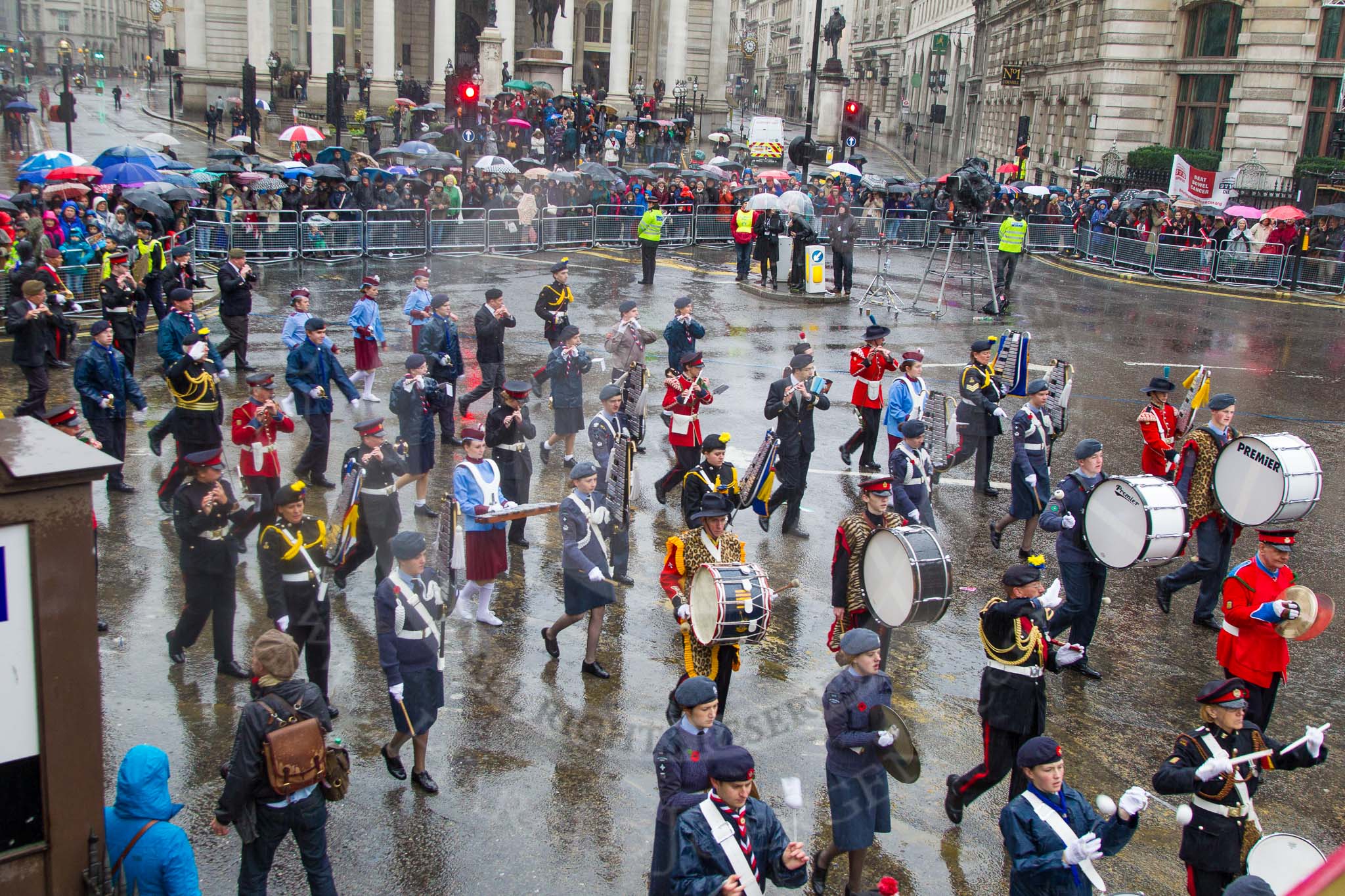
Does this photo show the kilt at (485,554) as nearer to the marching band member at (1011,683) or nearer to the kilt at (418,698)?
the kilt at (418,698)

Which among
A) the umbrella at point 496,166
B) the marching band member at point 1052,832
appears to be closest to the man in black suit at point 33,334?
the marching band member at point 1052,832

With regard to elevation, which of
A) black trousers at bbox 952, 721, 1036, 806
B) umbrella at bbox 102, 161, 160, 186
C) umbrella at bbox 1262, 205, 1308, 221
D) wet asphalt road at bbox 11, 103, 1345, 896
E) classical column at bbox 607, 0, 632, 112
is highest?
classical column at bbox 607, 0, 632, 112

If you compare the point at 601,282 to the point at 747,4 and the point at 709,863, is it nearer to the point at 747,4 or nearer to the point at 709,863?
the point at 709,863

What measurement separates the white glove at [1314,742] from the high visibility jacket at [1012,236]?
1972cm

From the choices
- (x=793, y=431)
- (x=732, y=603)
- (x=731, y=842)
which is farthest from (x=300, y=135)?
(x=731, y=842)

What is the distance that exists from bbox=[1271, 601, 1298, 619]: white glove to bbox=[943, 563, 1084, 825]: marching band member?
5.33 ft

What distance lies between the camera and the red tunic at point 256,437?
35.7 ft

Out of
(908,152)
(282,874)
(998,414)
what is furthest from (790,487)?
(908,152)

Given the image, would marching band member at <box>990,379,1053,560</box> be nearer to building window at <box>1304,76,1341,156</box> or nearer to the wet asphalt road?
the wet asphalt road

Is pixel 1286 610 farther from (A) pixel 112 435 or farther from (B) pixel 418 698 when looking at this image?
(A) pixel 112 435

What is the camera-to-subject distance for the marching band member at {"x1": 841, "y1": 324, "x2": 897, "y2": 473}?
13.7 m

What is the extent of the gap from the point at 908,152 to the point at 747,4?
101 metres

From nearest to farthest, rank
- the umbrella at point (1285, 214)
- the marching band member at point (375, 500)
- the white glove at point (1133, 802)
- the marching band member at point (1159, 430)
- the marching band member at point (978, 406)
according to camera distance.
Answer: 1. the white glove at point (1133, 802)
2. the marching band member at point (375, 500)
3. the marching band member at point (1159, 430)
4. the marching band member at point (978, 406)
5. the umbrella at point (1285, 214)

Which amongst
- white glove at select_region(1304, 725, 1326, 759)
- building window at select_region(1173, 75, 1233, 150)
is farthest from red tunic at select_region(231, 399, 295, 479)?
building window at select_region(1173, 75, 1233, 150)
